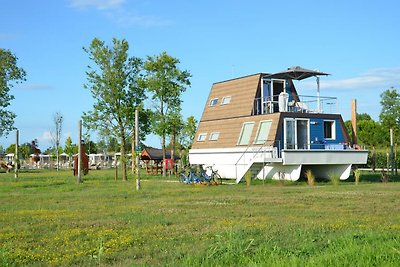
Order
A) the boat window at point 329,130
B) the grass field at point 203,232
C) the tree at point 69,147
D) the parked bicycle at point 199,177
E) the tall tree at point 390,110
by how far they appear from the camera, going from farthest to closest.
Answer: the tree at point 69,147, the tall tree at point 390,110, the boat window at point 329,130, the parked bicycle at point 199,177, the grass field at point 203,232

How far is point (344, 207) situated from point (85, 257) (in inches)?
374

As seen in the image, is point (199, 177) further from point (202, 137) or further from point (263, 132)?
point (202, 137)

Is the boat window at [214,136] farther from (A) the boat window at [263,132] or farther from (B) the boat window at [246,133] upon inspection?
(A) the boat window at [263,132]

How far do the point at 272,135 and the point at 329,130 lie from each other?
4754 mm

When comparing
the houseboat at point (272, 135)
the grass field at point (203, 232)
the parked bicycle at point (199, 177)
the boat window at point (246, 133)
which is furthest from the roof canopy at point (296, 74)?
the grass field at point (203, 232)

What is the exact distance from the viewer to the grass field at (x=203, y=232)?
8.90 meters

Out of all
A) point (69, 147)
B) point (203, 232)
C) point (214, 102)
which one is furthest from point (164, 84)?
point (69, 147)

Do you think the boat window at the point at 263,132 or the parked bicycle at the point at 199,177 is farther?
the boat window at the point at 263,132

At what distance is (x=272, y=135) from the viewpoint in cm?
3142

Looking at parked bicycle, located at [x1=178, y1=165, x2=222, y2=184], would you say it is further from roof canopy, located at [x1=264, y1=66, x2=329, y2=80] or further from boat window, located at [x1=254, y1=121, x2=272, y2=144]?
roof canopy, located at [x1=264, y1=66, x2=329, y2=80]

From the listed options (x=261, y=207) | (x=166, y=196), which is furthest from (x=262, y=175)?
(x=261, y=207)

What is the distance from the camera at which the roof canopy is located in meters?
33.8

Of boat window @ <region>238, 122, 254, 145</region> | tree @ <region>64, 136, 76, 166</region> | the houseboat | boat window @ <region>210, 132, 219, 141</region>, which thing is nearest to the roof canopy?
the houseboat

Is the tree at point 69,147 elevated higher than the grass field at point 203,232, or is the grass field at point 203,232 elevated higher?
the tree at point 69,147
